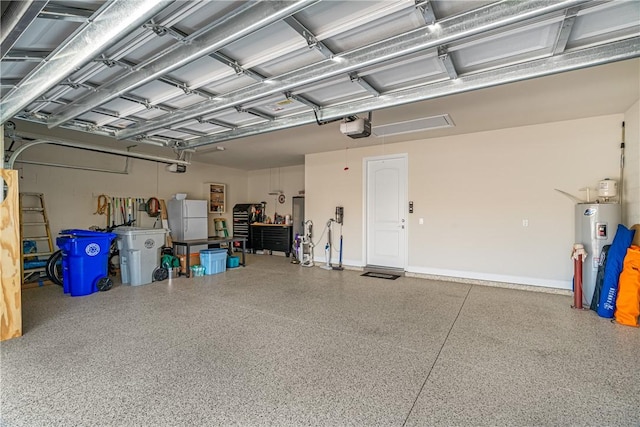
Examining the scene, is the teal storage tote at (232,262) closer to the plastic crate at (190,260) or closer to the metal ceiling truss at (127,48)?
the plastic crate at (190,260)

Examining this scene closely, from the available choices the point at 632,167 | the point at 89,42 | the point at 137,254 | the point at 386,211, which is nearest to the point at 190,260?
the point at 137,254

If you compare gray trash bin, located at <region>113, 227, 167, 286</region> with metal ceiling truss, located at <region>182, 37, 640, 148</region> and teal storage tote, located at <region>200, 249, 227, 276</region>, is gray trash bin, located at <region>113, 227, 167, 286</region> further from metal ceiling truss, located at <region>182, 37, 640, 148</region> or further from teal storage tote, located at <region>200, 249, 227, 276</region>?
metal ceiling truss, located at <region>182, 37, 640, 148</region>

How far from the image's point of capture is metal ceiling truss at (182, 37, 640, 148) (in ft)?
6.80

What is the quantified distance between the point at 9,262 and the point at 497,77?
16.5ft

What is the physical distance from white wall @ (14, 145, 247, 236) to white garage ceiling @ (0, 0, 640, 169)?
8.98 feet

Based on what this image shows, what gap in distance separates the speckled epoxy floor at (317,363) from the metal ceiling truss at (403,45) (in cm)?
240

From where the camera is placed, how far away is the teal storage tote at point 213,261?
618 cm

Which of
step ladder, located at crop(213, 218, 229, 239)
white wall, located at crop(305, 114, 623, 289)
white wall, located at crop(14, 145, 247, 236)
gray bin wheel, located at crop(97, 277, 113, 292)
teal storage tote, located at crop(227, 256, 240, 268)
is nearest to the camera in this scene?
white wall, located at crop(305, 114, 623, 289)

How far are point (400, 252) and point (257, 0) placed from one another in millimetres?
5383

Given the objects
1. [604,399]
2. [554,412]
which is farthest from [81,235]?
[604,399]

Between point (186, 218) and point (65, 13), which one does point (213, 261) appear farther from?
point (65, 13)

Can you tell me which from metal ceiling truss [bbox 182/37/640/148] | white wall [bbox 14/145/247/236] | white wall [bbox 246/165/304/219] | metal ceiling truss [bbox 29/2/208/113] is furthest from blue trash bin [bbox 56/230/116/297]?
white wall [bbox 246/165/304/219]

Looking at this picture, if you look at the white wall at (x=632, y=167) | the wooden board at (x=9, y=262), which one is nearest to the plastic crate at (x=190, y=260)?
the wooden board at (x=9, y=262)

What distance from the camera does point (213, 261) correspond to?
6.26 m
